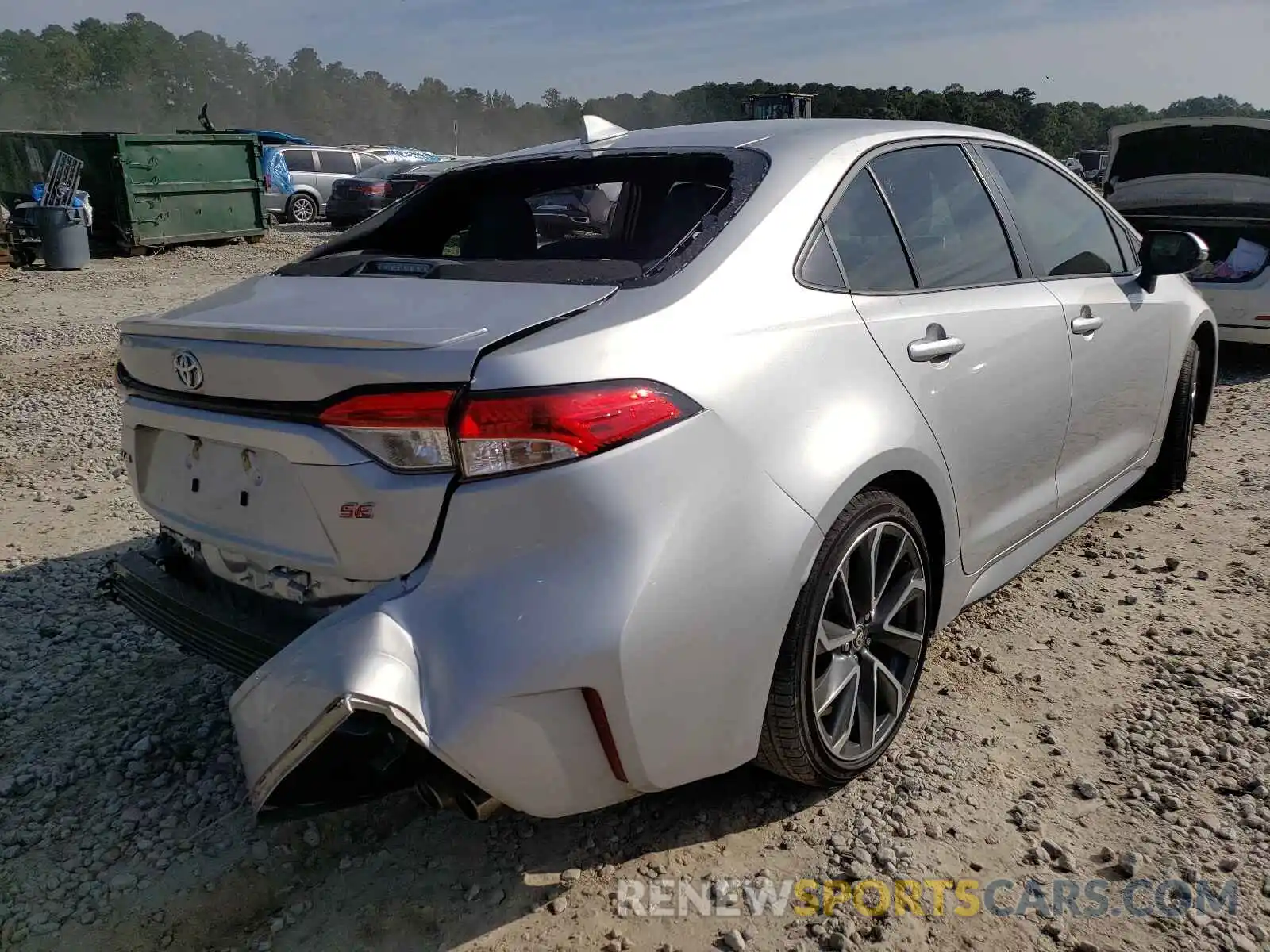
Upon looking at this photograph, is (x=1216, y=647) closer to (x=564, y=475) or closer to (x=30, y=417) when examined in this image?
(x=564, y=475)

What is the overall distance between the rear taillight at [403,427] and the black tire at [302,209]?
20.4 m

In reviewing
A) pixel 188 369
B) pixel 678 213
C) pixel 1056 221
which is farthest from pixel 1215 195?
pixel 188 369

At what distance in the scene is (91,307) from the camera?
10703 mm

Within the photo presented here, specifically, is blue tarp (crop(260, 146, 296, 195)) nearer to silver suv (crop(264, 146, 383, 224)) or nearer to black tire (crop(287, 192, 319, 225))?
silver suv (crop(264, 146, 383, 224))

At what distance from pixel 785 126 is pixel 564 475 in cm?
157

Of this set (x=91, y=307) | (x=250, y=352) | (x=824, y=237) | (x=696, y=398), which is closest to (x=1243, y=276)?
(x=824, y=237)

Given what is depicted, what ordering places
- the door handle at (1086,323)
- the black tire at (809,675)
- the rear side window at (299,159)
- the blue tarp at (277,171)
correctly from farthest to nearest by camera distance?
the rear side window at (299,159) < the blue tarp at (277,171) < the door handle at (1086,323) < the black tire at (809,675)

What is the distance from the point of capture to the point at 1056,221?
3.57 metres

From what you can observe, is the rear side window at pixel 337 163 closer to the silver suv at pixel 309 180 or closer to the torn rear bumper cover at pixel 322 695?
the silver suv at pixel 309 180

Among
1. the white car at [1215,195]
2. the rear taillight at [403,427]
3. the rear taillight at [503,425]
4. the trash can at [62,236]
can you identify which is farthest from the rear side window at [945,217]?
the trash can at [62,236]

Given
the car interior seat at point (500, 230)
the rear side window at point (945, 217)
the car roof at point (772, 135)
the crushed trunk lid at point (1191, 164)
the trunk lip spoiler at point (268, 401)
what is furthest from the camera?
the crushed trunk lid at point (1191, 164)

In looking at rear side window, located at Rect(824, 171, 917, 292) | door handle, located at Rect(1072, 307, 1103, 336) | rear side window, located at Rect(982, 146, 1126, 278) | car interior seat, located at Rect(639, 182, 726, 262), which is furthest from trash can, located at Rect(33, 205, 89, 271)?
door handle, located at Rect(1072, 307, 1103, 336)

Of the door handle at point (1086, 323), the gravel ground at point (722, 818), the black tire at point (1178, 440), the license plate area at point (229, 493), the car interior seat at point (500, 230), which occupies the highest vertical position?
the car interior seat at point (500, 230)

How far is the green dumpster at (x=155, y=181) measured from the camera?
1461cm
